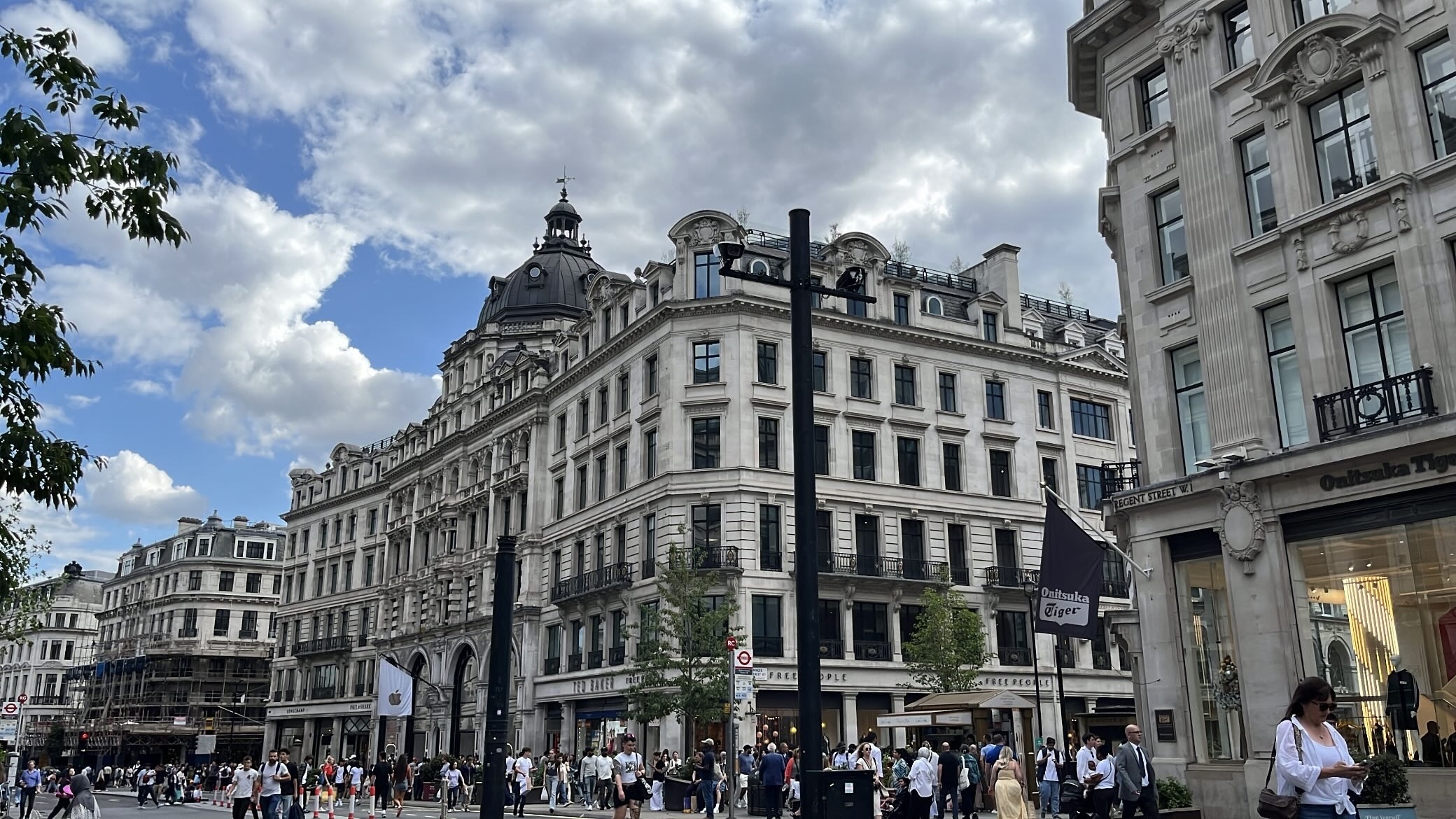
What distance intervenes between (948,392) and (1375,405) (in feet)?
102

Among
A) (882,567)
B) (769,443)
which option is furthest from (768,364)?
(882,567)

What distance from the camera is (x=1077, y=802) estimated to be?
68.1ft

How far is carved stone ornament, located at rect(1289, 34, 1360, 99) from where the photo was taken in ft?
67.1

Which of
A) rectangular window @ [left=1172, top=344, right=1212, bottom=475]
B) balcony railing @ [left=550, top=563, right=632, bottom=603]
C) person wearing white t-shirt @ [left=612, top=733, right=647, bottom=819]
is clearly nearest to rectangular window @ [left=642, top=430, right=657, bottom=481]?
balcony railing @ [left=550, top=563, right=632, bottom=603]

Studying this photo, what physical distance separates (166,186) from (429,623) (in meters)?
60.2

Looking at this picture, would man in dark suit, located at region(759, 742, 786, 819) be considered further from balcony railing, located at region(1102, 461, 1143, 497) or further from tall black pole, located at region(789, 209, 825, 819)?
tall black pole, located at region(789, 209, 825, 819)

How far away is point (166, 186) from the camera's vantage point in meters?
8.95

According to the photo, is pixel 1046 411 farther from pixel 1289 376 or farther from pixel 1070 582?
pixel 1289 376

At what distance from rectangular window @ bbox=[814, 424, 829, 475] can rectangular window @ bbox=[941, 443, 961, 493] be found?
599 centimetres

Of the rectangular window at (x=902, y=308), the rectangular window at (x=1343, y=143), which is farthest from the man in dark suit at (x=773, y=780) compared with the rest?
the rectangular window at (x=902, y=308)

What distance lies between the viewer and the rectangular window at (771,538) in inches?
1740

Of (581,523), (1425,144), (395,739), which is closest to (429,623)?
(395,739)

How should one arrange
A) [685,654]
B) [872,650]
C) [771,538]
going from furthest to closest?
[872,650] < [771,538] < [685,654]

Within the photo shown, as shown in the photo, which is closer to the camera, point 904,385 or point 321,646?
point 904,385
